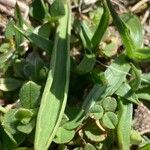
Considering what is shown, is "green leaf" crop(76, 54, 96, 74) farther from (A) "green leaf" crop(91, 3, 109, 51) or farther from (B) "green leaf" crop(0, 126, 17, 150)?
(B) "green leaf" crop(0, 126, 17, 150)

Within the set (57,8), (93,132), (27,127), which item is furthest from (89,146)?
(57,8)

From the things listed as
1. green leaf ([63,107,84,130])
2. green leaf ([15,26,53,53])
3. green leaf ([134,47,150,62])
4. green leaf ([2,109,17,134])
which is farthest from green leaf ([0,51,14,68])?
green leaf ([134,47,150,62])

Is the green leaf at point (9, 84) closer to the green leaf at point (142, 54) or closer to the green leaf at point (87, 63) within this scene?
the green leaf at point (87, 63)

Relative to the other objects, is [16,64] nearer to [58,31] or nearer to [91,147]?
[58,31]

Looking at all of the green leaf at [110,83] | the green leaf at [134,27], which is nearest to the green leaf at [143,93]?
the green leaf at [110,83]

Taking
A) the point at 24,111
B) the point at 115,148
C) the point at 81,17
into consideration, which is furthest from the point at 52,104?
the point at 81,17

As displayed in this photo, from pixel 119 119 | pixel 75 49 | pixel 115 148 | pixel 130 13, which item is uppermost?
pixel 130 13
